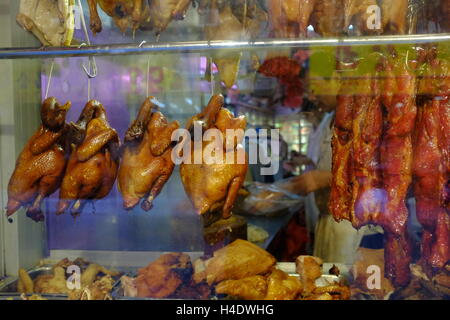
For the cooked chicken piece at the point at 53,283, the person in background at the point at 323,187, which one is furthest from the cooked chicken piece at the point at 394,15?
the cooked chicken piece at the point at 53,283

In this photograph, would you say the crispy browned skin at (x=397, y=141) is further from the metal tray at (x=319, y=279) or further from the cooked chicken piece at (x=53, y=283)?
the cooked chicken piece at (x=53, y=283)

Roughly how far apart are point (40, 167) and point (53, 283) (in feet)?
2.27

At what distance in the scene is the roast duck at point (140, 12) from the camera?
238 cm

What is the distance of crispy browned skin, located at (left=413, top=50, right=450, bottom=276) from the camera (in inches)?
83.2

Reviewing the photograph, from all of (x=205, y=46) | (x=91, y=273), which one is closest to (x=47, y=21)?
(x=205, y=46)

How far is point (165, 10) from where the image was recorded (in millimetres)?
2383

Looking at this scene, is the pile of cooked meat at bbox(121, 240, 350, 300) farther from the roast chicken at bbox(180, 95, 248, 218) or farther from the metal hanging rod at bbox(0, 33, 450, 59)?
the metal hanging rod at bbox(0, 33, 450, 59)

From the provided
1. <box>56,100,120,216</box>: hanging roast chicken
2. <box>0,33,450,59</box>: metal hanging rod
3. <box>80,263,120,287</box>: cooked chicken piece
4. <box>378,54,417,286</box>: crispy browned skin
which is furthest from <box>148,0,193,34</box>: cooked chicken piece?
<box>80,263,120,287</box>: cooked chicken piece

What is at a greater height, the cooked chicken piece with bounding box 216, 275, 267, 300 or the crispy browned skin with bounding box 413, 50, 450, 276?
the crispy browned skin with bounding box 413, 50, 450, 276

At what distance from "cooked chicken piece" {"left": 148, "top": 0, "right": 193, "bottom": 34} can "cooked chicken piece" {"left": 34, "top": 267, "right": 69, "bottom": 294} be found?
1.51 m

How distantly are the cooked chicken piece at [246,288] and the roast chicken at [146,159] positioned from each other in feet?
1.90

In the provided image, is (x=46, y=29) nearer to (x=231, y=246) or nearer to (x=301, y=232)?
(x=231, y=246)

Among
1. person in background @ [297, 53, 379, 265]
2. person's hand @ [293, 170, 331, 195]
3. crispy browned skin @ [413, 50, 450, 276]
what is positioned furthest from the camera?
person's hand @ [293, 170, 331, 195]

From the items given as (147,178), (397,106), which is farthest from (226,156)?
(397,106)
